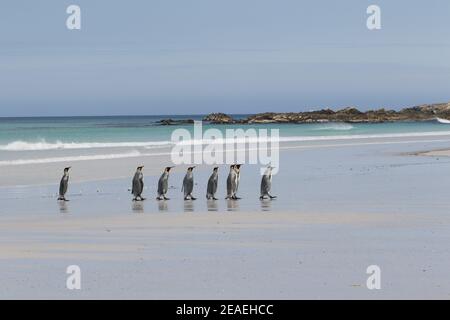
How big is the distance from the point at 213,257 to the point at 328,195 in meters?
6.63

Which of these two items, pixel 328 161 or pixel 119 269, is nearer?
pixel 119 269

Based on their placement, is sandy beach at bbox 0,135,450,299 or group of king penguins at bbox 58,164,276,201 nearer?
sandy beach at bbox 0,135,450,299

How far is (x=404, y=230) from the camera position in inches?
426

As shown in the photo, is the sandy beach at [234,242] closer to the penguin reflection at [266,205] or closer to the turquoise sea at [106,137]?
the penguin reflection at [266,205]

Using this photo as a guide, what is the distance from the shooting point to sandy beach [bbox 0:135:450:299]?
7727 mm

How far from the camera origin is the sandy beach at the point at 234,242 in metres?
7.73

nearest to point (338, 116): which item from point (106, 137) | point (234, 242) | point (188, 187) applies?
point (106, 137)

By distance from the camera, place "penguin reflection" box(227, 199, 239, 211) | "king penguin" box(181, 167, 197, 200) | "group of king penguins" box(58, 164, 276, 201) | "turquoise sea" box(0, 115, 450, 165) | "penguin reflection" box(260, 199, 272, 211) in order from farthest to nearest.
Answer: "turquoise sea" box(0, 115, 450, 165), "king penguin" box(181, 167, 197, 200), "group of king penguins" box(58, 164, 276, 201), "penguin reflection" box(227, 199, 239, 211), "penguin reflection" box(260, 199, 272, 211)

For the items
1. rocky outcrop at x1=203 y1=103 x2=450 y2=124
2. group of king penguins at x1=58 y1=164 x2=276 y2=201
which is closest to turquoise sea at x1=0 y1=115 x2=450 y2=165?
group of king penguins at x1=58 y1=164 x2=276 y2=201

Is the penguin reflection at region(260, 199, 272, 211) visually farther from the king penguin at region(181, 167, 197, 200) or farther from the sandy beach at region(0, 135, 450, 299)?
the king penguin at region(181, 167, 197, 200)

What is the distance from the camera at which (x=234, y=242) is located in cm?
1007

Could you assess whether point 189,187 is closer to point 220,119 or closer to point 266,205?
point 266,205
